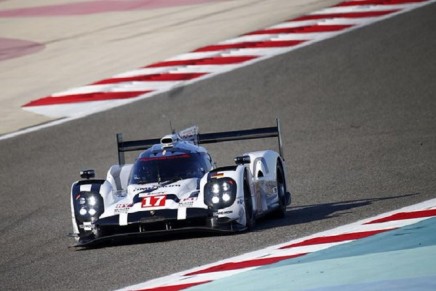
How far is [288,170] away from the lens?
1708 centimetres

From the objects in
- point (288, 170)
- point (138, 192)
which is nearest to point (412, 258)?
point (138, 192)

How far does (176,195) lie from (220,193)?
44cm

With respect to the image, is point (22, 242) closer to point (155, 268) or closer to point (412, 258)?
point (155, 268)

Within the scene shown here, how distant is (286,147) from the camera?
18.3 meters

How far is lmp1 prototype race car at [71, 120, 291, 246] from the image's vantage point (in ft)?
40.0

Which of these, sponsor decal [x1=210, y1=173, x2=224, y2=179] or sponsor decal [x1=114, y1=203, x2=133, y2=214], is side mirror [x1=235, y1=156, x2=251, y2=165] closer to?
sponsor decal [x1=210, y1=173, x2=224, y2=179]

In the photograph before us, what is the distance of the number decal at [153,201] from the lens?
12242mm

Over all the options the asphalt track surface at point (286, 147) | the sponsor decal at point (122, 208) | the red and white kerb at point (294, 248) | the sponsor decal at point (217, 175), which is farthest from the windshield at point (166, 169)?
the red and white kerb at point (294, 248)

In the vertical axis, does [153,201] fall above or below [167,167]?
below

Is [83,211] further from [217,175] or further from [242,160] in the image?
[242,160]

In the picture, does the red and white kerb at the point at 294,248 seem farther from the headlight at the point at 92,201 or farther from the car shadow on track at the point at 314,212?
the headlight at the point at 92,201

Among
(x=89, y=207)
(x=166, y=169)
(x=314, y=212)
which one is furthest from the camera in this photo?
(x=314, y=212)

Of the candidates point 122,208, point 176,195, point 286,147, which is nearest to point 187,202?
point 176,195

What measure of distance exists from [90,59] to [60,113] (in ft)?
12.3
